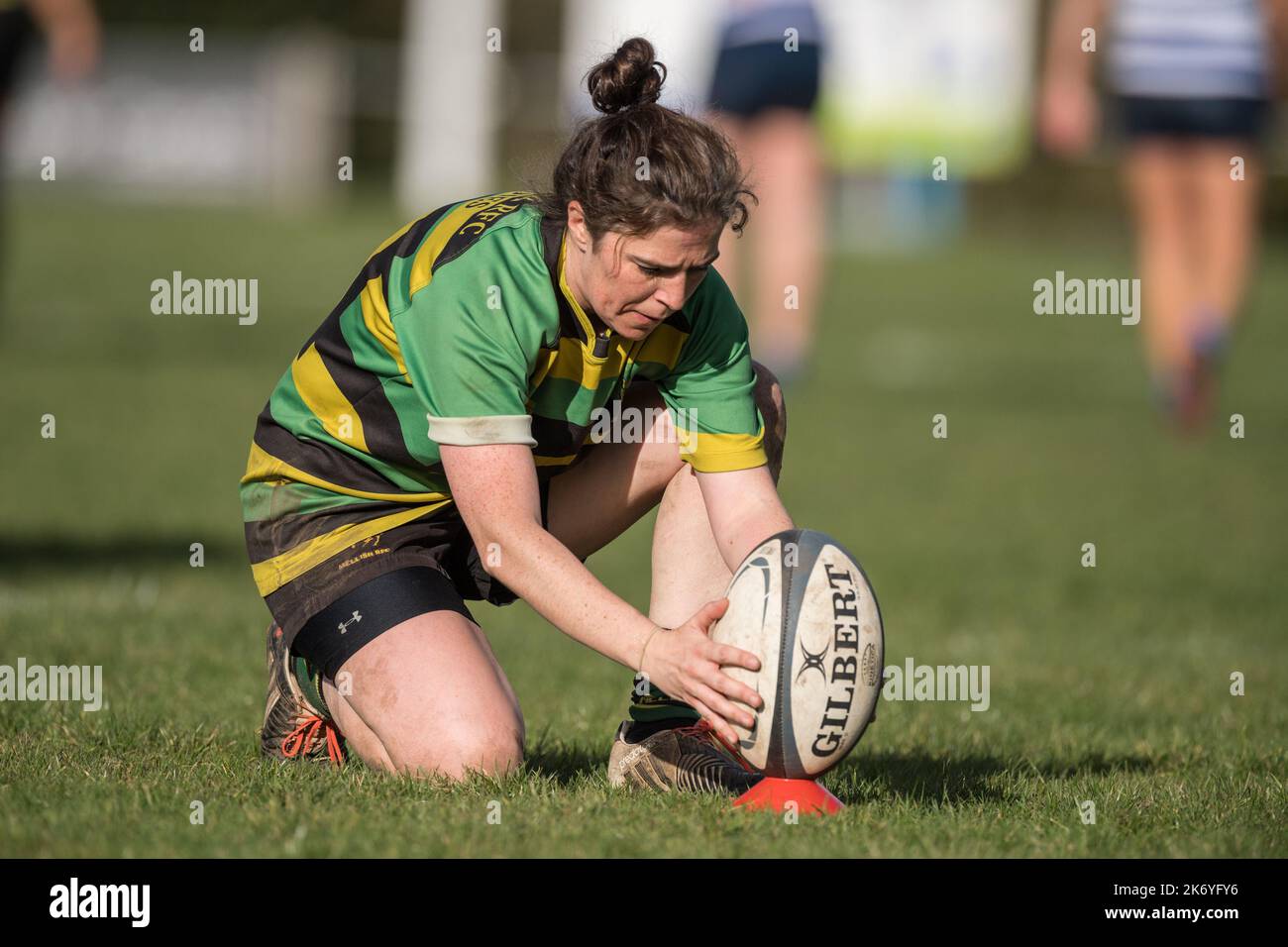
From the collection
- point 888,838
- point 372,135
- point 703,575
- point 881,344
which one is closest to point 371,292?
point 703,575

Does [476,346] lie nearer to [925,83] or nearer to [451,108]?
[925,83]

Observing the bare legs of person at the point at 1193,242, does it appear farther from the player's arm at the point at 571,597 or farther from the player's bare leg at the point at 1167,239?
the player's arm at the point at 571,597

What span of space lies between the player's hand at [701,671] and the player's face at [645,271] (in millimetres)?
672

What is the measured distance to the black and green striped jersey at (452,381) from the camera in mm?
3748

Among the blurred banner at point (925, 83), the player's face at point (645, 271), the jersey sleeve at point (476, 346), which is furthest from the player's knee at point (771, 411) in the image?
the blurred banner at point (925, 83)

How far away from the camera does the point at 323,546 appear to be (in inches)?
165

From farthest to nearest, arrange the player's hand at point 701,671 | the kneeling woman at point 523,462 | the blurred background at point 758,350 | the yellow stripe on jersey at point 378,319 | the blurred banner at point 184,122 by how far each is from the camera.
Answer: the blurred banner at point 184,122 → the blurred background at point 758,350 → the yellow stripe on jersey at point 378,319 → the kneeling woman at point 523,462 → the player's hand at point 701,671

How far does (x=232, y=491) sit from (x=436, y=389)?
5651 mm

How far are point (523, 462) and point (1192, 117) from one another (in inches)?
315

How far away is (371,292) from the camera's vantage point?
4.04m

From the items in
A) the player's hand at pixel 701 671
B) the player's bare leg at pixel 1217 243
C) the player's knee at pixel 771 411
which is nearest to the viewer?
the player's hand at pixel 701 671

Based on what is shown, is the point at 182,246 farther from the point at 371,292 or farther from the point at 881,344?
the point at 371,292

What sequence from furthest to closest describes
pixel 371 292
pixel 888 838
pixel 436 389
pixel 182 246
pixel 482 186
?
pixel 482 186 → pixel 182 246 → pixel 371 292 → pixel 436 389 → pixel 888 838

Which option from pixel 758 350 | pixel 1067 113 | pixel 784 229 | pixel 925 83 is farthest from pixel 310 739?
pixel 925 83
